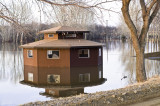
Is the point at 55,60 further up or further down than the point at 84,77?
further up

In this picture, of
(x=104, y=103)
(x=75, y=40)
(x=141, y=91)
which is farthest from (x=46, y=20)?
(x=75, y=40)

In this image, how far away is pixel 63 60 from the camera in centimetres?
2072

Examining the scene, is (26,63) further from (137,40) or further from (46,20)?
(46,20)

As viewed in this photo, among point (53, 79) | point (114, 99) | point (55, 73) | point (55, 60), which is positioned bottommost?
point (53, 79)

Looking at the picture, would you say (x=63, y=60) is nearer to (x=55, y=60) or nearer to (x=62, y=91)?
(x=55, y=60)

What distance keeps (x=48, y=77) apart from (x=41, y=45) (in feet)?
15.8

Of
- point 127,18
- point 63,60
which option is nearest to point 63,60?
point 63,60

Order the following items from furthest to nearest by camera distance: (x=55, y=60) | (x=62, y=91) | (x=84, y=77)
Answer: (x=55, y=60), (x=84, y=77), (x=62, y=91)

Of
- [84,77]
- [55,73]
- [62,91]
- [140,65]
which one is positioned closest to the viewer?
[140,65]

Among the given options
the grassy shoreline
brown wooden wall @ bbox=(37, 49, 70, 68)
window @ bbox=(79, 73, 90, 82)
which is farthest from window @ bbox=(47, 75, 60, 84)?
the grassy shoreline

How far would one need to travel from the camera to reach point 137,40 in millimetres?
10070

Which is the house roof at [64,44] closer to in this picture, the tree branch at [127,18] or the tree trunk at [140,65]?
the tree trunk at [140,65]

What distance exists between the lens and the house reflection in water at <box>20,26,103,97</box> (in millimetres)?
17391

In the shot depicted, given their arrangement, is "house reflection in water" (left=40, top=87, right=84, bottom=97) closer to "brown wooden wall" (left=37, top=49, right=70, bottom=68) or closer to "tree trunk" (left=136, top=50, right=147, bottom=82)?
"tree trunk" (left=136, top=50, right=147, bottom=82)
